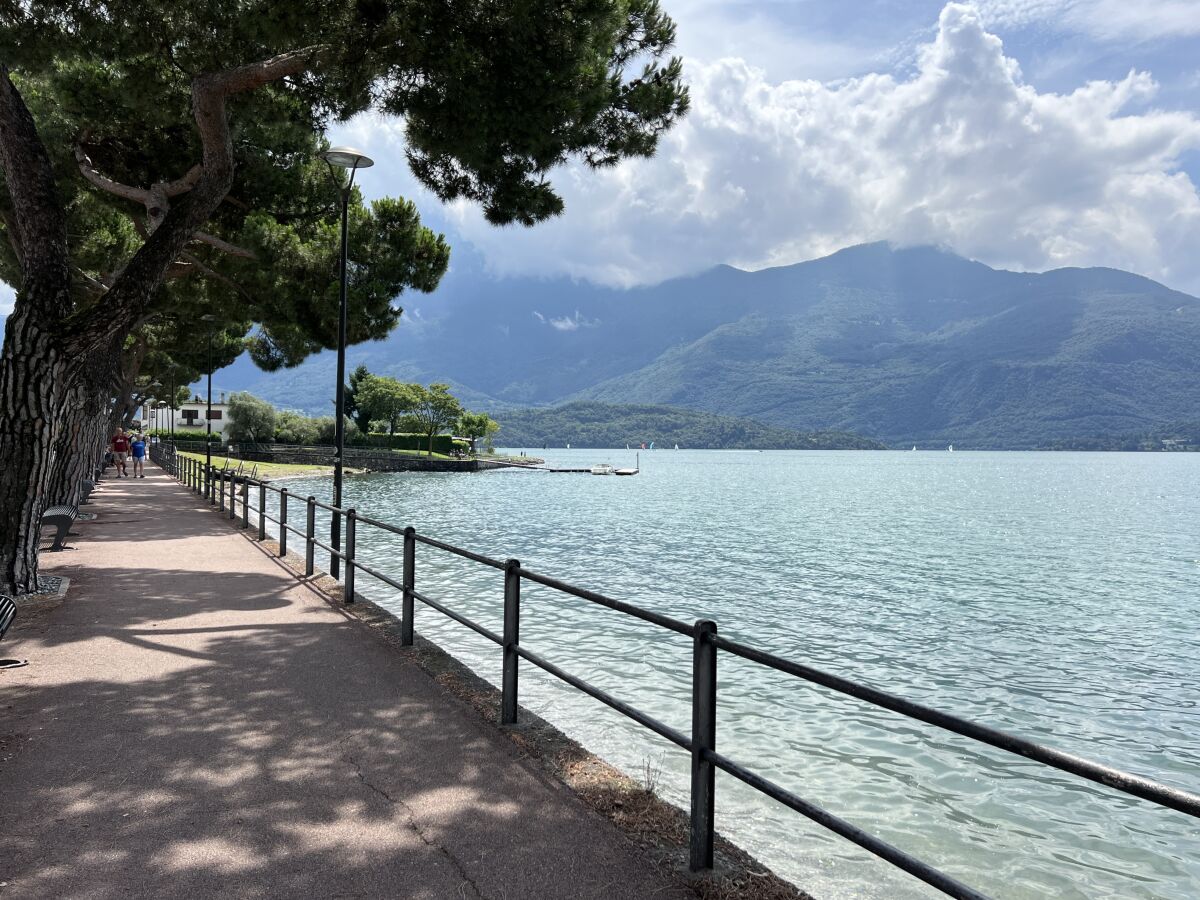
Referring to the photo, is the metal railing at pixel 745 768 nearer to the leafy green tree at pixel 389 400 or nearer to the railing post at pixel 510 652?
the railing post at pixel 510 652

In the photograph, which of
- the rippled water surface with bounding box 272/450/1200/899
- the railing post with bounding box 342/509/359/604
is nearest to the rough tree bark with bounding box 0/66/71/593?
the railing post with bounding box 342/509/359/604

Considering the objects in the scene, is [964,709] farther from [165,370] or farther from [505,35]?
[165,370]

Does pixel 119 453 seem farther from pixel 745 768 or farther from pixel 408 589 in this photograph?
pixel 745 768

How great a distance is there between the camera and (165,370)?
44062mm

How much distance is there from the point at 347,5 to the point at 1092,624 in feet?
53.2

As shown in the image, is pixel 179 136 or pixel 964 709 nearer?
pixel 964 709

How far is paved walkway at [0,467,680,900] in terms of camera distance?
3.37 m

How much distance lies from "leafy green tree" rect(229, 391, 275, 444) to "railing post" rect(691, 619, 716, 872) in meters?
90.0

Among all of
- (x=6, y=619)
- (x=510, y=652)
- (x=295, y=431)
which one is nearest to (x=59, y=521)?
(x=6, y=619)

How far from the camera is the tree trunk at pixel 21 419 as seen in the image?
8.77 meters

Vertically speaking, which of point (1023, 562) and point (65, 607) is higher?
point (65, 607)

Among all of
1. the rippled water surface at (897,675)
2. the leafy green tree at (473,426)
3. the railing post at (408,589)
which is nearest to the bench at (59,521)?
the rippled water surface at (897,675)

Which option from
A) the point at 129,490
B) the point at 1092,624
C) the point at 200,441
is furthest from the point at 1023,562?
the point at 200,441

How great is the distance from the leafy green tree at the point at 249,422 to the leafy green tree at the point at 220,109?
78.7 metres
